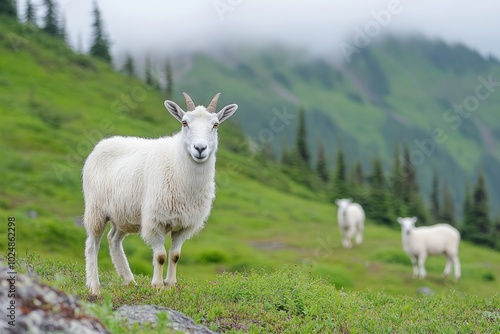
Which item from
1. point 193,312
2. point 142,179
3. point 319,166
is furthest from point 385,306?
point 319,166

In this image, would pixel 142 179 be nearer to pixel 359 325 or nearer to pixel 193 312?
pixel 193 312

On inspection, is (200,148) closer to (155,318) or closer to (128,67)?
(155,318)

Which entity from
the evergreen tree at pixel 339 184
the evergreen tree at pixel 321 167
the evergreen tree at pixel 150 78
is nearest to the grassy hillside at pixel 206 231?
the evergreen tree at pixel 339 184

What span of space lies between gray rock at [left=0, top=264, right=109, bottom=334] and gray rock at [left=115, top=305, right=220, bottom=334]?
4.56 ft

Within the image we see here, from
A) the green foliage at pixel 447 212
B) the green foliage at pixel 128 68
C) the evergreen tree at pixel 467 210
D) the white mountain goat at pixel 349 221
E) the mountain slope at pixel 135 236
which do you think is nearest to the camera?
the mountain slope at pixel 135 236

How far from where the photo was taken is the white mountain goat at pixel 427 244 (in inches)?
1258

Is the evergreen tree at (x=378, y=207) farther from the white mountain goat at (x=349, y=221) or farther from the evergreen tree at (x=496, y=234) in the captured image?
the white mountain goat at (x=349, y=221)

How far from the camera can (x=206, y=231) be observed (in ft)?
132

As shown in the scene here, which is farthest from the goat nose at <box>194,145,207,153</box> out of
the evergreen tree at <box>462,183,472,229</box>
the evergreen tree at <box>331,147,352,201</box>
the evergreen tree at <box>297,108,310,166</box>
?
the evergreen tree at <box>297,108,310,166</box>

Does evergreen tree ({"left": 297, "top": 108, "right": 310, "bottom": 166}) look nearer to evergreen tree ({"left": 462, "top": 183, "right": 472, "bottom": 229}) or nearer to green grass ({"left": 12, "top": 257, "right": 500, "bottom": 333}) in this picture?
evergreen tree ({"left": 462, "top": 183, "right": 472, "bottom": 229})

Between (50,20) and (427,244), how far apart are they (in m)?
83.2

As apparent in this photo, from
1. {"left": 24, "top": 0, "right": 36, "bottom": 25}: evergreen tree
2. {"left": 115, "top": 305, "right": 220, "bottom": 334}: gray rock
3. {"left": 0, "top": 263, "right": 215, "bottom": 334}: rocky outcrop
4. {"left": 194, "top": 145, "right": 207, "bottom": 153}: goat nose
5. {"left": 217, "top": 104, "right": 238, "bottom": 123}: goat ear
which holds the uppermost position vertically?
{"left": 24, "top": 0, "right": 36, "bottom": 25}: evergreen tree

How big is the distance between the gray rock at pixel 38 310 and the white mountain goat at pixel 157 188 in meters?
4.15

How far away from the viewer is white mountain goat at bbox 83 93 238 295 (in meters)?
10.6
